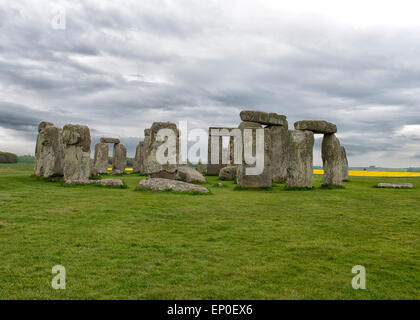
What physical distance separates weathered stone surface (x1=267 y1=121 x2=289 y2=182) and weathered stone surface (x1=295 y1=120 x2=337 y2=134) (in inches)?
186

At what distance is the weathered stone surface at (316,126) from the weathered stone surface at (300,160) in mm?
278

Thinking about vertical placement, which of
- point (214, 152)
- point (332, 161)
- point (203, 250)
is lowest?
point (203, 250)

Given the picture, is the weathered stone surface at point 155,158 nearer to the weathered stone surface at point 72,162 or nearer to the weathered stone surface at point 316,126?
the weathered stone surface at point 72,162

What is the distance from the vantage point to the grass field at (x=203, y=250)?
11.2ft

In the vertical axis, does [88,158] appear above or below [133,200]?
above

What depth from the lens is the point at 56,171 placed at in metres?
14.5

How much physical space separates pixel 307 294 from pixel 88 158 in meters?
13.6

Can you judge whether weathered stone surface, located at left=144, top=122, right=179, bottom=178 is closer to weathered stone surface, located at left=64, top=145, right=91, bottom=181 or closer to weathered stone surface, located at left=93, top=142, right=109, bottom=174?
weathered stone surface, located at left=64, top=145, right=91, bottom=181

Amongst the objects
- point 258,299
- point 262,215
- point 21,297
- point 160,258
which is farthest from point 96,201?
point 258,299

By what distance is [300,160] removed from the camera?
13234 millimetres

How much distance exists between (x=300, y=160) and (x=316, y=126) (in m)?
1.73

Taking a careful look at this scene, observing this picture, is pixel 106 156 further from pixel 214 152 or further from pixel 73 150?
pixel 73 150

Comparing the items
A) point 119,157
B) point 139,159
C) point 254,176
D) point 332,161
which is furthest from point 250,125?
point 119,157
